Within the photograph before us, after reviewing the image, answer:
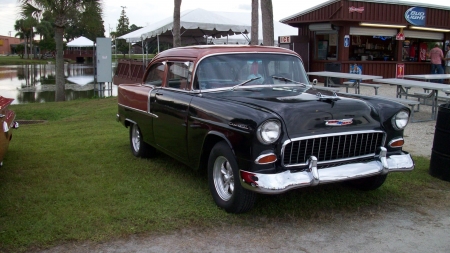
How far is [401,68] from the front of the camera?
1984 cm

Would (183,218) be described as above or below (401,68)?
below

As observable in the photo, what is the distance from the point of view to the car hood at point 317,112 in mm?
4246

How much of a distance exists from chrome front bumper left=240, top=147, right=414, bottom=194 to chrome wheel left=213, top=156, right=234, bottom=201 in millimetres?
435

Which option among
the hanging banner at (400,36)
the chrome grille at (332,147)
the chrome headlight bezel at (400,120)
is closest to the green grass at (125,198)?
the chrome grille at (332,147)

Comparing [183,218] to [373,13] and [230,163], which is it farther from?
[373,13]

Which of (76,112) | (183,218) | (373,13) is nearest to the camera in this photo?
(183,218)

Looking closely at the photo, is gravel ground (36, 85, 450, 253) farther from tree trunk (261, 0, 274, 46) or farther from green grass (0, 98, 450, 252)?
tree trunk (261, 0, 274, 46)

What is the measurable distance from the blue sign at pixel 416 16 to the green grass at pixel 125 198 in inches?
561

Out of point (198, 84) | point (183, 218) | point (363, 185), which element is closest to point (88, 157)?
point (198, 84)

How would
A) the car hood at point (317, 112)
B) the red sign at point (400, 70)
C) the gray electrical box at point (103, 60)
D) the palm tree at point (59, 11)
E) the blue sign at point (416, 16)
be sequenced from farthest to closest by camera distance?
the red sign at point (400, 70), the blue sign at point (416, 16), the gray electrical box at point (103, 60), the palm tree at point (59, 11), the car hood at point (317, 112)

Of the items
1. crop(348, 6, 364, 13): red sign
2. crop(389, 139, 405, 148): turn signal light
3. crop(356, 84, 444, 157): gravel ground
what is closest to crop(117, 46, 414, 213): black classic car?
crop(389, 139, 405, 148): turn signal light

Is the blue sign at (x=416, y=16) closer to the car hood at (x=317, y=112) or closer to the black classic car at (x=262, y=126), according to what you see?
the black classic car at (x=262, y=126)

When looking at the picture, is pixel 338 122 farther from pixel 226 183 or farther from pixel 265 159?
pixel 226 183

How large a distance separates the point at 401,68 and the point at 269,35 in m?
9.71
